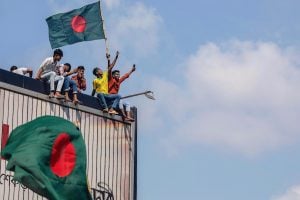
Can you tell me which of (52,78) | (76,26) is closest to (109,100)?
(76,26)

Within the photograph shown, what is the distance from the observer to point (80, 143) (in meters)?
27.1

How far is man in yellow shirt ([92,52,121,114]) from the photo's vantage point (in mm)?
33731

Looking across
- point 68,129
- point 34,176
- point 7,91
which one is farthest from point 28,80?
point 34,176

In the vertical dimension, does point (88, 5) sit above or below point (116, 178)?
above

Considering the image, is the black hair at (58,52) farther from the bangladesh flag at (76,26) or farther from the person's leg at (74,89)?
the bangladesh flag at (76,26)

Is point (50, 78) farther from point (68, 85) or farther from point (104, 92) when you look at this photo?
point (104, 92)

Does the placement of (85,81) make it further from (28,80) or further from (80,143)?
(80,143)

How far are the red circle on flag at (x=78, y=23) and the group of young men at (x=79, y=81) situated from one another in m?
1.52

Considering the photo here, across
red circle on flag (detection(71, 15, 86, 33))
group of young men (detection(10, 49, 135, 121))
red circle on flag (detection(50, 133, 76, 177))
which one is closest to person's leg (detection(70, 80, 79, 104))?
group of young men (detection(10, 49, 135, 121))

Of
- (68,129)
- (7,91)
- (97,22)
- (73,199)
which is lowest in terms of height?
(73,199)

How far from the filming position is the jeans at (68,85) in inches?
1276

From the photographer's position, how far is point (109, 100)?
3438 centimetres

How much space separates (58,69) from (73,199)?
683cm

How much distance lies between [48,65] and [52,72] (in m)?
0.24
